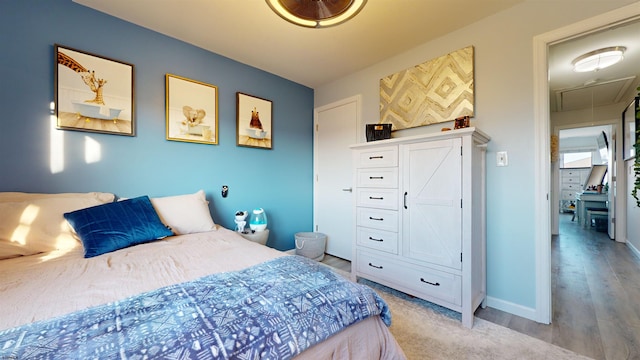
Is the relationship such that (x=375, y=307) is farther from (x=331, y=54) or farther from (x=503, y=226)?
(x=331, y=54)

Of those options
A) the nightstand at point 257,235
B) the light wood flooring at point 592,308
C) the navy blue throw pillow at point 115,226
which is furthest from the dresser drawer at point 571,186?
the navy blue throw pillow at point 115,226

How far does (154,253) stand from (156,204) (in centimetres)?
72

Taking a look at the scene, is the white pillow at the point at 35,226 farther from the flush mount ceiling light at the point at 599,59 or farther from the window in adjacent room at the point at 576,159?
the window in adjacent room at the point at 576,159

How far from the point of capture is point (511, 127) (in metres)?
1.96

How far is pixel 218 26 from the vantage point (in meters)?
2.18

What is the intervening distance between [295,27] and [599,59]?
10.6 feet

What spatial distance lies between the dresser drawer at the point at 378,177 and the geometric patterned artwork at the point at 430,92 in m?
0.66

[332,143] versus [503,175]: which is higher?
[332,143]

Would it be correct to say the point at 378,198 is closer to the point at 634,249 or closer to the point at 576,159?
the point at 634,249

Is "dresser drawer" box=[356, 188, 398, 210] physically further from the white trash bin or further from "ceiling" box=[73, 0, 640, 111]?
Answer: "ceiling" box=[73, 0, 640, 111]

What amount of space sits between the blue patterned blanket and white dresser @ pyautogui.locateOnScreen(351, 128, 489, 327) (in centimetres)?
99

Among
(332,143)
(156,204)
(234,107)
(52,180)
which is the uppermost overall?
(234,107)

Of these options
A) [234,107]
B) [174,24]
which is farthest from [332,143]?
[174,24]

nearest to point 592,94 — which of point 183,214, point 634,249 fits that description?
point 634,249
